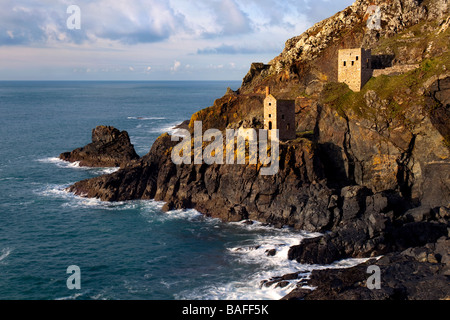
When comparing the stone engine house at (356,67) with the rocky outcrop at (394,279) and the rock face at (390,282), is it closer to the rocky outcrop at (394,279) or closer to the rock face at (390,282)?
the rocky outcrop at (394,279)

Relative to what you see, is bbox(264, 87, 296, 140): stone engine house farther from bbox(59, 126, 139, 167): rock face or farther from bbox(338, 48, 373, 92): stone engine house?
bbox(59, 126, 139, 167): rock face

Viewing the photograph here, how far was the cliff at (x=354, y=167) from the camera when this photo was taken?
185ft

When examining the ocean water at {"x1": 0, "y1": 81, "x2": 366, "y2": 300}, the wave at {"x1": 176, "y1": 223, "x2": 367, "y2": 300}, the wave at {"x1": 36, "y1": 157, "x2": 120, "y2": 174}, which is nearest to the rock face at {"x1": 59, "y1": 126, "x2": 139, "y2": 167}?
the wave at {"x1": 36, "y1": 157, "x2": 120, "y2": 174}

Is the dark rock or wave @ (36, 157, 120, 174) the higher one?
wave @ (36, 157, 120, 174)

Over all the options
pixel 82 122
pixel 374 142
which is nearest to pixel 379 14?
pixel 374 142

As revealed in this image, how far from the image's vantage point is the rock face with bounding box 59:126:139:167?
3826 inches

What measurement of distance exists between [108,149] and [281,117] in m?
43.7

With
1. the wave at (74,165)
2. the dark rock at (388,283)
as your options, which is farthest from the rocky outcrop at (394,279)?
the wave at (74,165)

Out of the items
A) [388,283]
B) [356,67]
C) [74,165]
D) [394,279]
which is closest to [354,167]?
[356,67]

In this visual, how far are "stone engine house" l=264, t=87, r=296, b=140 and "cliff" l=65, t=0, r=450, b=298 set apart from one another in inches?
119

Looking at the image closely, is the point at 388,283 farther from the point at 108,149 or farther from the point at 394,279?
the point at 108,149

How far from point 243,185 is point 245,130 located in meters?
9.23

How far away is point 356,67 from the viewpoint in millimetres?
75938
